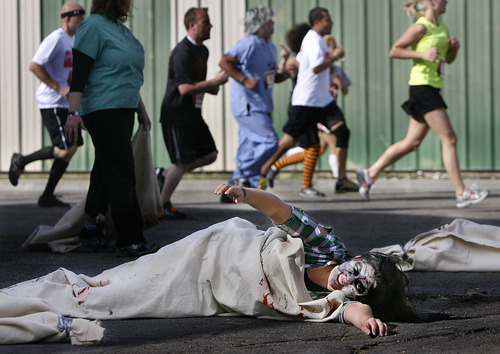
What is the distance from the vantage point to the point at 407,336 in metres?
3.89

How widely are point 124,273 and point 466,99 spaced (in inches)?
356

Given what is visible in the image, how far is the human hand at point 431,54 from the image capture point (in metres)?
8.76

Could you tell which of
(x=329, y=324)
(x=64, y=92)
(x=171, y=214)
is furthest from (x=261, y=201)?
(x=64, y=92)

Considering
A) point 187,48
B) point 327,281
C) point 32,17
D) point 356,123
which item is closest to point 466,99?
point 356,123

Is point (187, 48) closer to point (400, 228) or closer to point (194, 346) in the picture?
point (400, 228)

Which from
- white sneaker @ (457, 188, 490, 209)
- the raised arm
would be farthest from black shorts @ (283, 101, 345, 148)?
the raised arm

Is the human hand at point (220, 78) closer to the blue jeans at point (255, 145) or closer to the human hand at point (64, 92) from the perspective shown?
the blue jeans at point (255, 145)

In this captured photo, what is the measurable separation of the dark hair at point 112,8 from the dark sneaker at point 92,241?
1.57m

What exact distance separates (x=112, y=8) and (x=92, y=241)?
5.53 ft

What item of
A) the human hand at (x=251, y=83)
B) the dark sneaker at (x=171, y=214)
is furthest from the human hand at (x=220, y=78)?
the dark sneaker at (x=171, y=214)

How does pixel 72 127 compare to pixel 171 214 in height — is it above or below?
above

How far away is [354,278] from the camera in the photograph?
13.5ft

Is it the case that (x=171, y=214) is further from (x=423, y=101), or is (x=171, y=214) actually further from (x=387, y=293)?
(x=387, y=293)

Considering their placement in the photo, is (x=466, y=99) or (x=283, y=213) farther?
(x=466, y=99)
